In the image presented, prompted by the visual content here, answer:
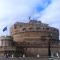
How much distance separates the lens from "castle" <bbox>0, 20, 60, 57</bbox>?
70812 mm

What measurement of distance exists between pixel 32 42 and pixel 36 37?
1.80 m

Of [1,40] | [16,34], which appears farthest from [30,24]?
[1,40]

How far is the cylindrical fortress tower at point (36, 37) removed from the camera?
7150cm

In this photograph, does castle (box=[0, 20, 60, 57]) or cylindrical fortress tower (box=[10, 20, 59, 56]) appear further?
cylindrical fortress tower (box=[10, 20, 59, 56])

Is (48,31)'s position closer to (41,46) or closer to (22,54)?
(41,46)

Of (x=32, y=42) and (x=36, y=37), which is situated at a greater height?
(x=36, y=37)

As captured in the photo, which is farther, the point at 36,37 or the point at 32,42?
the point at 36,37

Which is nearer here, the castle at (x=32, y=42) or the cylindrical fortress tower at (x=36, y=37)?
the castle at (x=32, y=42)

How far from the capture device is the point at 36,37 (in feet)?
240

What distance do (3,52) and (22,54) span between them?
522 cm

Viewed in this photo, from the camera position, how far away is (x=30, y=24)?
78875 mm

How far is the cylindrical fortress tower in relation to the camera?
71500mm

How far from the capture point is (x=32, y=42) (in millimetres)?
73125

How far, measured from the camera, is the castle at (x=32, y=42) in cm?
7081
